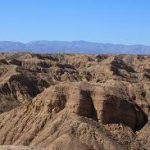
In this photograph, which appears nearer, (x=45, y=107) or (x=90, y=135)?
(x=90, y=135)

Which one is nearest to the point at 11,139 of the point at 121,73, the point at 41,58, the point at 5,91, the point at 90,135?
the point at 90,135

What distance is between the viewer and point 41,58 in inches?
6191

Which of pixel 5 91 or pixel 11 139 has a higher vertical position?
pixel 11 139

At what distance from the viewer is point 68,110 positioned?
192 feet

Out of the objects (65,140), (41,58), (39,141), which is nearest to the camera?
(65,140)

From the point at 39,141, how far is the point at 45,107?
5.52m

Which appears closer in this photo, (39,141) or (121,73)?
(39,141)

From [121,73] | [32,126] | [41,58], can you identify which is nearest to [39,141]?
[32,126]

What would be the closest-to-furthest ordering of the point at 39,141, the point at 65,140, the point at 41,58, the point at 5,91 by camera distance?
the point at 65,140 → the point at 39,141 → the point at 5,91 → the point at 41,58

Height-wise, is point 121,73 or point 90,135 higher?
point 90,135

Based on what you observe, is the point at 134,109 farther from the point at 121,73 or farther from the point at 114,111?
the point at 121,73

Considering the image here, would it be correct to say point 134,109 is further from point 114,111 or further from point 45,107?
point 45,107

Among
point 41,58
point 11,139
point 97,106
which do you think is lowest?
point 41,58

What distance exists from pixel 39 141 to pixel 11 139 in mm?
5597
